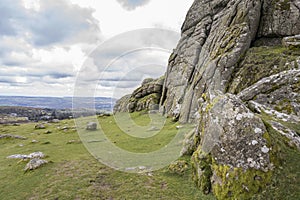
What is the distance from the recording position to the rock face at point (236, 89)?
13117mm

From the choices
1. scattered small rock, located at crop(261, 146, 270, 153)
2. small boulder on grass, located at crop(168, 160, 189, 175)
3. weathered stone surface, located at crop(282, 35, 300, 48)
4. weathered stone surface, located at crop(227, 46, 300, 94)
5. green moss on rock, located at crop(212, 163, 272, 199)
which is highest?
weathered stone surface, located at crop(282, 35, 300, 48)

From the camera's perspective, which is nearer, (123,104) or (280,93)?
(280,93)

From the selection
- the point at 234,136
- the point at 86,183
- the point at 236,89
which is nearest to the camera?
the point at 234,136

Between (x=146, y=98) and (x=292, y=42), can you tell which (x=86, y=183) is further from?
(x=146, y=98)

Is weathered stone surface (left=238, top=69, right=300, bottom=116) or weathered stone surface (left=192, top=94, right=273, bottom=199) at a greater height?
weathered stone surface (left=238, top=69, right=300, bottom=116)

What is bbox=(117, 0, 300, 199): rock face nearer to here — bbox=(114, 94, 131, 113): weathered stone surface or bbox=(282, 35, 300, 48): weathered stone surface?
bbox=(282, 35, 300, 48): weathered stone surface

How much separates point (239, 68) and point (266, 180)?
2928 centimetres

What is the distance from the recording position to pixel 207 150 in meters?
15.1

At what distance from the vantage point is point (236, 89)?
35.6 m

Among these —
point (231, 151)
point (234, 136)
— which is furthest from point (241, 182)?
point (234, 136)

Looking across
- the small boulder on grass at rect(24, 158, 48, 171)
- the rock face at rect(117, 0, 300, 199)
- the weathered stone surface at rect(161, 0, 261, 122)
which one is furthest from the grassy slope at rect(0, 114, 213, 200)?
the weathered stone surface at rect(161, 0, 261, 122)

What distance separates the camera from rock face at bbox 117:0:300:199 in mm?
13117

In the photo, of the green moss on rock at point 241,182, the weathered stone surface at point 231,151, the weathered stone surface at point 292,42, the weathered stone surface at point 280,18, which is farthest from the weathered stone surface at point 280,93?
the weathered stone surface at point 280,18

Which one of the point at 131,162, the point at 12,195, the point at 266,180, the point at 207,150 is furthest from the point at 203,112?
the point at 12,195
